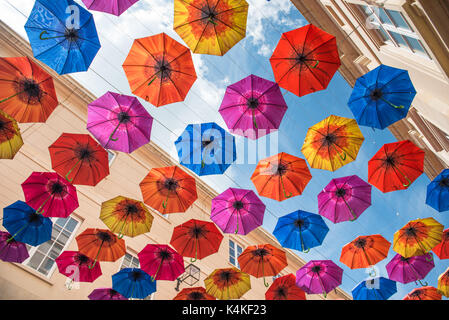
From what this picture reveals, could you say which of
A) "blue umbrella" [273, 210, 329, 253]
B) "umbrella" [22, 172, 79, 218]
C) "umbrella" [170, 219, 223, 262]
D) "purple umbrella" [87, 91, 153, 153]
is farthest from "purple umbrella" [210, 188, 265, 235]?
"umbrella" [22, 172, 79, 218]

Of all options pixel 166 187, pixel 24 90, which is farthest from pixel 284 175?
pixel 24 90

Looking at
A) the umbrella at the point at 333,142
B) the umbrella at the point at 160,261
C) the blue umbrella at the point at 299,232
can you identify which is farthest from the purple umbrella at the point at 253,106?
the umbrella at the point at 160,261

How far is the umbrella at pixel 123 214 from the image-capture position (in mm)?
7332

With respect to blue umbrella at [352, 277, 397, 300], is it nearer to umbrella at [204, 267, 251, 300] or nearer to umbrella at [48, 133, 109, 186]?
umbrella at [204, 267, 251, 300]

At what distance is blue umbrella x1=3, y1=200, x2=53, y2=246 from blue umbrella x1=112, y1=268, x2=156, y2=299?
6.82ft

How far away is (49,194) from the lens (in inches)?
264

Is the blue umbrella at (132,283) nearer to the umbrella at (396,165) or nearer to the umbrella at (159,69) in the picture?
the umbrella at (159,69)

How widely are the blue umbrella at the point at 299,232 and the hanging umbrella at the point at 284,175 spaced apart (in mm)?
925

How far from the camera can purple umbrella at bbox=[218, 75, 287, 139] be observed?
6.39m

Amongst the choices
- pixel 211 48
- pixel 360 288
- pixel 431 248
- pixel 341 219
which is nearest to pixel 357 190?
pixel 341 219

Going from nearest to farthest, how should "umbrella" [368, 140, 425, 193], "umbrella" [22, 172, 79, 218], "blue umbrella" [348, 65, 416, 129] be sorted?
"blue umbrella" [348, 65, 416, 129] < "umbrella" [22, 172, 79, 218] < "umbrella" [368, 140, 425, 193]
